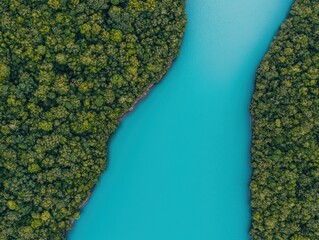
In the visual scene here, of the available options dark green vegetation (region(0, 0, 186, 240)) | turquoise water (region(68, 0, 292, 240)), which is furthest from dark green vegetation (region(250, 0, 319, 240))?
dark green vegetation (region(0, 0, 186, 240))

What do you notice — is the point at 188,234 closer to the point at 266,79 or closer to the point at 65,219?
the point at 65,219

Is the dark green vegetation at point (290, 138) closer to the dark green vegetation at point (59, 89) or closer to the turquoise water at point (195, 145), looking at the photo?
the turquoise water at point (195, 145)

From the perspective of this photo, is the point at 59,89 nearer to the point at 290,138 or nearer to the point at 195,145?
the point at 195,145

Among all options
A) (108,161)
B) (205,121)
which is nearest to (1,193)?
(108,161)

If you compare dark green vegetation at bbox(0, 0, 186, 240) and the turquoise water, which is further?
the turquoise water

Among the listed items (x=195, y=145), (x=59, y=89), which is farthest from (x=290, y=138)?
(x=59, y=89)

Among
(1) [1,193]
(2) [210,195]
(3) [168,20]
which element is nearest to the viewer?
(1) [1,193]

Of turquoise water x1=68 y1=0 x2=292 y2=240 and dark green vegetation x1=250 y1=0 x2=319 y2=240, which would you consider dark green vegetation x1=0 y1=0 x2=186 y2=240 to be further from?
dark green vegetation x1=250 y1=0 x2=319 y2=240

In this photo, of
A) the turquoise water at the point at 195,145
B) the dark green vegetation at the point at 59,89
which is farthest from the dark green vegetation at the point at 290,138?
the dark green vegetation at the point at 59,89
